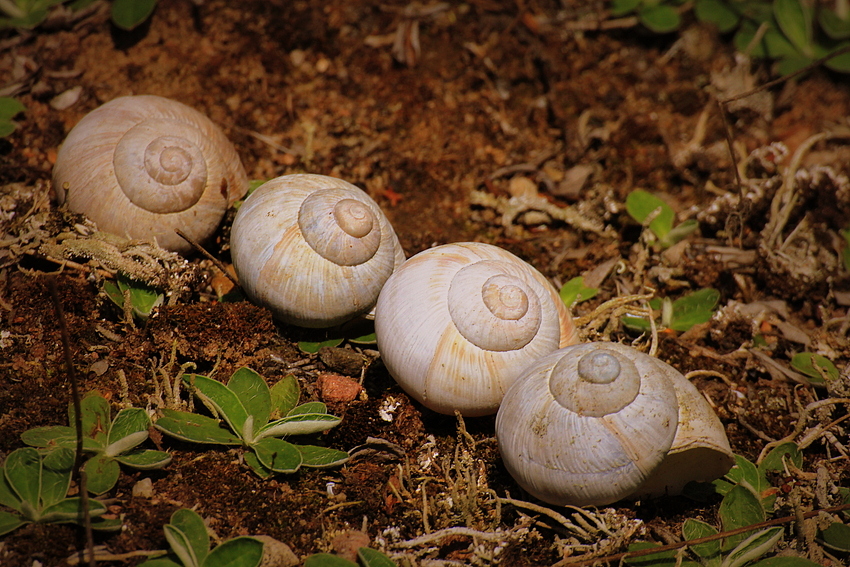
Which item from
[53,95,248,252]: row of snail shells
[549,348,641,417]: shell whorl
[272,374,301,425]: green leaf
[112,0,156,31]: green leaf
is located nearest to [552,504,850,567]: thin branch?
[549,348,641,417]: shell whorl

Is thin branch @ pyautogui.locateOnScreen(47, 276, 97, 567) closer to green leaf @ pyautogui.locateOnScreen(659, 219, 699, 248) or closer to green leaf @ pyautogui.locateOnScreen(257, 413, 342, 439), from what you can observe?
green leaf @ pyautogui.locateOnScreen(257, 413, 342, 439)

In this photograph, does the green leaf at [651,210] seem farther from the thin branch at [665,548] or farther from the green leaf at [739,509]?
the thin branch at [665,548]

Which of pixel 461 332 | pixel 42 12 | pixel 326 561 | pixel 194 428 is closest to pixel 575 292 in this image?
pixel 461 332

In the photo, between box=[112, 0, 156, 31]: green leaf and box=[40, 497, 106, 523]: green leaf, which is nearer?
box=[40, 497, 106, 523]: green leaf

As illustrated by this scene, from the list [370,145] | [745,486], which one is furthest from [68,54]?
[745,486]

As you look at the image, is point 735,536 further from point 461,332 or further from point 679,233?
point 679,233

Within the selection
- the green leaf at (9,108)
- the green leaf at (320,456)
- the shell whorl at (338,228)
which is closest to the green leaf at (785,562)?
the green leaf at (320,456)

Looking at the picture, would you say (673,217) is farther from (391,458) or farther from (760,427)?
(391,458)
